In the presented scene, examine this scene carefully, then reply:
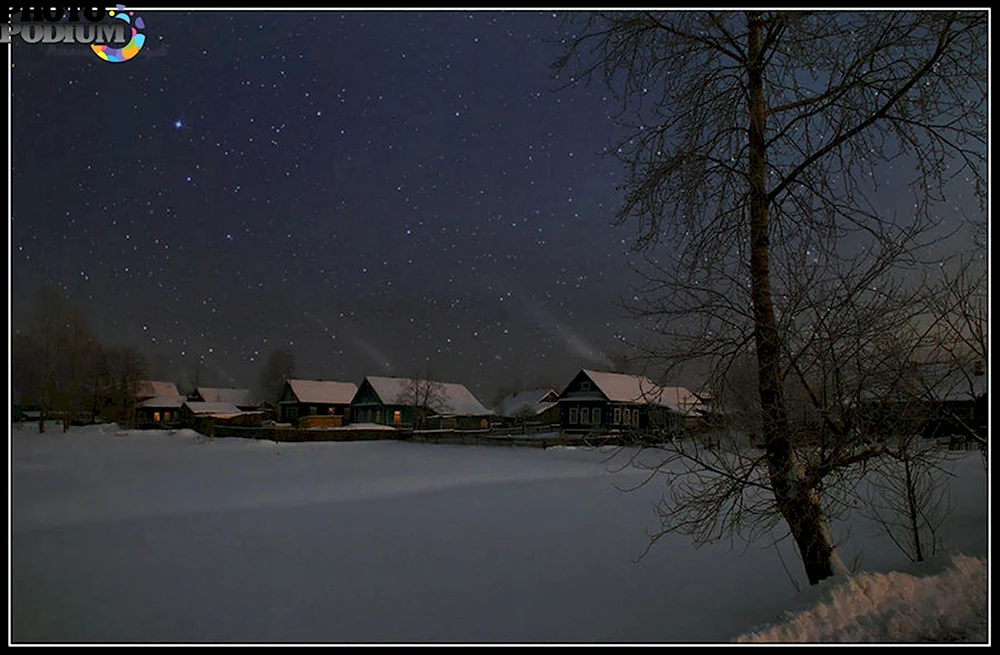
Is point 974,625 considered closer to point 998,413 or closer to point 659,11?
point 998,413

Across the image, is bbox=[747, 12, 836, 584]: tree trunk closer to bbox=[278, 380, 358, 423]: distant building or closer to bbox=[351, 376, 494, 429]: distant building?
bbox=[351, 376, 494, 429]: distant building

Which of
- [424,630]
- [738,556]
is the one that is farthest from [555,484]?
[424,630]

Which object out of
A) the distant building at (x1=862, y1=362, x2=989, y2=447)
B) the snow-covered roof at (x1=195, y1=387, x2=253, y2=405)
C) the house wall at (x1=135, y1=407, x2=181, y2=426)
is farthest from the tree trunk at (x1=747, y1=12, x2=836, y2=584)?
the snow-covered roof at (x1=195, y1=387, x2=253, y2=405)

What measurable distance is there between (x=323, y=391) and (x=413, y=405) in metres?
8.88

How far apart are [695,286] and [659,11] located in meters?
2.45

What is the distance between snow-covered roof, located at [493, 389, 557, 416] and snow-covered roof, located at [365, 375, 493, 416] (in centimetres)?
728

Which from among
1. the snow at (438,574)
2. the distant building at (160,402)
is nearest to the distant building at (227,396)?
the distant building at (160,402)

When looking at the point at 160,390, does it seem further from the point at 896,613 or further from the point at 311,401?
the point at 896,613

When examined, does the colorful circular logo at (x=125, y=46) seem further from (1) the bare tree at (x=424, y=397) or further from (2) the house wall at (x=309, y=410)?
(2) the house wall at (x=309, y=410)

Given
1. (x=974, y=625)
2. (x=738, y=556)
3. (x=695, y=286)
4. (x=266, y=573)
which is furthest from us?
(x=738, y=556)

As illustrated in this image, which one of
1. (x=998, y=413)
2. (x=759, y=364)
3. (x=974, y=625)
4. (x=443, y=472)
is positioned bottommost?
(x=443, y=472)

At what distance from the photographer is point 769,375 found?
5125 millimetres

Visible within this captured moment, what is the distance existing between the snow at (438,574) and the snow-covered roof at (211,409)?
96.4 feet

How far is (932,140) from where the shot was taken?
514 cm
